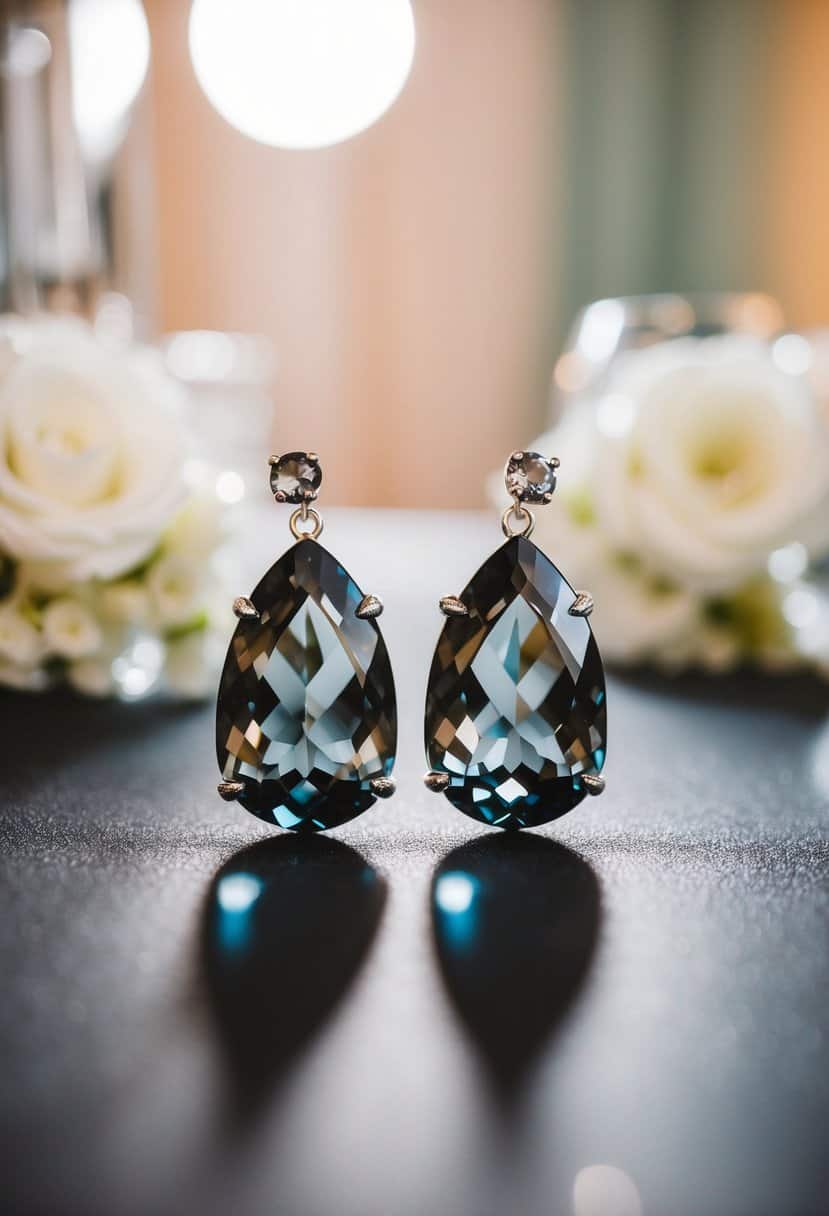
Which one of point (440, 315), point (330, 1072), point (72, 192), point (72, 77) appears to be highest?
point (72, 77)

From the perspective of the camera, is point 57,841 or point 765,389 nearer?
point 57,841

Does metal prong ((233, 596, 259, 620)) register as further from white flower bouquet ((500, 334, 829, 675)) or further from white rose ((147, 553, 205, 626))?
white flower bouquet ((500, 334, 829, 675))

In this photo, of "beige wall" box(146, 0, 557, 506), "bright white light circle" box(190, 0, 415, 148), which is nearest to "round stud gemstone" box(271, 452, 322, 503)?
"bright white light circle" box(190, 0, 415, 148)

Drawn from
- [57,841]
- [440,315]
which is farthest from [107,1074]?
[440,315]

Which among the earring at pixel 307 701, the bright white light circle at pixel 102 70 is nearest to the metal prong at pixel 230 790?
the earring at pixel 307 701

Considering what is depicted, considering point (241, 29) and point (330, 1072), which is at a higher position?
point (241, 29)

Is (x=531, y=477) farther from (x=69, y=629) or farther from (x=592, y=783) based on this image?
(x=69, y=629)

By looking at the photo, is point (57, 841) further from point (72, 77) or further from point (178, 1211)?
point (72, 77)

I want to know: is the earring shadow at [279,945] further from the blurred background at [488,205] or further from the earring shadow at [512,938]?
the blurred background at [488,205]
